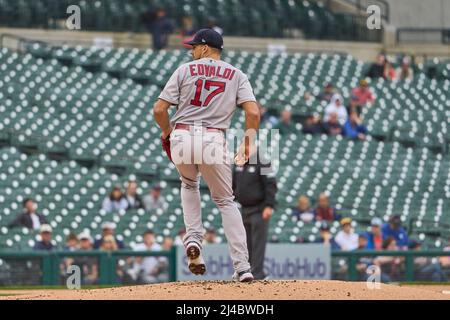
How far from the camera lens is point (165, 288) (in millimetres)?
9586

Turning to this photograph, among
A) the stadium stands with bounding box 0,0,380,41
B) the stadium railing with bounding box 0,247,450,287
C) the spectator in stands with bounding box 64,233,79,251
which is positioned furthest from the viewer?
the stadium stands with bounding box 0,0,380,41

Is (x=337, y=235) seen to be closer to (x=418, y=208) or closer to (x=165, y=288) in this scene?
(x=418, y=208)

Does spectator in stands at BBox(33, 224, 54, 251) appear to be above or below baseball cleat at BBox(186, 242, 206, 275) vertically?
below

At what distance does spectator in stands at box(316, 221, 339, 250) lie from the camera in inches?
701

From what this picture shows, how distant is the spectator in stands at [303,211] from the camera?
19.6 m

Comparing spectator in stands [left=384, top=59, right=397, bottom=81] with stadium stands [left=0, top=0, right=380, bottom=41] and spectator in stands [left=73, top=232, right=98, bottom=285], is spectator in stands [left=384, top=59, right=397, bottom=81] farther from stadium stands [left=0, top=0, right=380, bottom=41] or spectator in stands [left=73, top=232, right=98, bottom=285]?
spectator in stands [left=73, top=232, right=98, bottom=285]

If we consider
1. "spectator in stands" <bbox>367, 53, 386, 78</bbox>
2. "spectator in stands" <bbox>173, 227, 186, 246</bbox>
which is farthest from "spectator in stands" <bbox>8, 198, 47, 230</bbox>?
"spectator in stands" <bbox>367, 53, 386, 78</bbox>

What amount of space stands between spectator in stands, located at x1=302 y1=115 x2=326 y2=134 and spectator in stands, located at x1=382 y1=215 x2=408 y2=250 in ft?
15.2

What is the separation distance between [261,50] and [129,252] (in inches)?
472

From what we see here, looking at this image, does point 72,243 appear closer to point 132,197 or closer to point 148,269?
point 148,269

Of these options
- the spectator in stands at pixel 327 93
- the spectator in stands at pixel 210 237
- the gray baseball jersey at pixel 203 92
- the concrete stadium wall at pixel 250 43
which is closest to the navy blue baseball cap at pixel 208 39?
the gray baseball jersey at pixel 203 92

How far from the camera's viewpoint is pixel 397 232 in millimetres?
18828

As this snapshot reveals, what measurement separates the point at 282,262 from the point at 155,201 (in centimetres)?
378

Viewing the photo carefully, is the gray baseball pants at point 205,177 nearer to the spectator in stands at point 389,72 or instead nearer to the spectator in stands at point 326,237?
the spectator in stands at point 326,237
